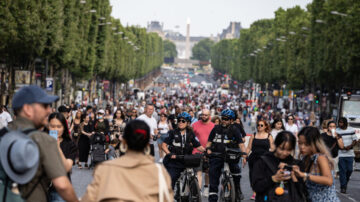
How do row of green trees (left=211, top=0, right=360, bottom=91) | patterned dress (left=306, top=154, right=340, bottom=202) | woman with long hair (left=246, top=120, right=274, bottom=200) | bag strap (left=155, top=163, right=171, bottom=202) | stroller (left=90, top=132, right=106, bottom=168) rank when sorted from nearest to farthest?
bag strap (left=155, top=163, right=171, bottom=202) → patterned dress (left=306, top=154, right=340, bottom=202) → woman with long hair (left=246, top=120, right=274, bottom=200) → stroller (left=90, top=132, right=106, bottom=168) → row of green trees (left=211, top=0, right=360, bottom=91)

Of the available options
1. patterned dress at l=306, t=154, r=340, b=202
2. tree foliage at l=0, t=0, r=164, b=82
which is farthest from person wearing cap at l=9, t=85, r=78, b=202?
tree foliage at l=0, t=0, r=164, b=82

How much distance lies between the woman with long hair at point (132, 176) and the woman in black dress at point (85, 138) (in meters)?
15.4

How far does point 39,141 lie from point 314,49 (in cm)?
6052

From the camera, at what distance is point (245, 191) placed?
17.1 m

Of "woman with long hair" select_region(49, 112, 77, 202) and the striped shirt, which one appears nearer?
"woman with long hair" select_region(49, 112, 77, 202)

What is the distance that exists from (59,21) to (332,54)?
20497 mm

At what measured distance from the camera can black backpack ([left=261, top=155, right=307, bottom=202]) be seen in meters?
6.85

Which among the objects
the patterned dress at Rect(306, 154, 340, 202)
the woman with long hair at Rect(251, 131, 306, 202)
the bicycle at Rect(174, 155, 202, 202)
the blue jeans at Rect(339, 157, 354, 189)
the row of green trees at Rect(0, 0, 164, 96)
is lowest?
the blue jeans at Rect(339, 157, 354, 189)

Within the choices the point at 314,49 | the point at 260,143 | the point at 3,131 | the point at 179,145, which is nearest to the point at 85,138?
the point at 260,143

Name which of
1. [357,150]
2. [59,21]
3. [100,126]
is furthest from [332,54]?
[100,126]

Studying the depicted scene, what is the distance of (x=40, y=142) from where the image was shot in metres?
5.18

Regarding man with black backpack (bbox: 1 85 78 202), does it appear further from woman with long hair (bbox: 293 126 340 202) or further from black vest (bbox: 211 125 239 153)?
black vest (bbox: 211 125 239 153)

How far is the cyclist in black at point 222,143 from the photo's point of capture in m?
12.8

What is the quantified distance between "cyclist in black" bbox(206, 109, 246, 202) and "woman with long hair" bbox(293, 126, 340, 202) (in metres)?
5.33
